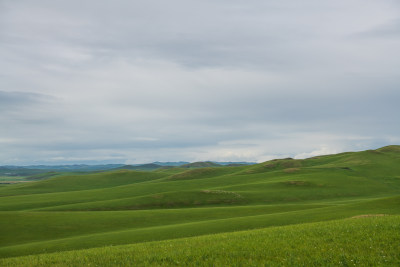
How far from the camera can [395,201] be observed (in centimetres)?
4769

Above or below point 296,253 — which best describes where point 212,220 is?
below

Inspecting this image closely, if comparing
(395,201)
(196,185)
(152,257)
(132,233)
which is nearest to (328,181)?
(196,185)

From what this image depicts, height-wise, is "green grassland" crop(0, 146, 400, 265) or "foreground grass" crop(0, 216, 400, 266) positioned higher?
"foreground grass" crop(0, 216, 400, 266)

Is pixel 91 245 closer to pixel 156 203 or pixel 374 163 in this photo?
pixel 156 203

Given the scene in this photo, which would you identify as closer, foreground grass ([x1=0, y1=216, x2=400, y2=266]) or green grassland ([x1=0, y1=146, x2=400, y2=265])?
foreground grass ([x1=0, y1=216, x2=400, y2=266])

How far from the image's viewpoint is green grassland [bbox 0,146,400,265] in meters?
16.2

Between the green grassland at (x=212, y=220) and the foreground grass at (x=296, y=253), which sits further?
the green grassland at (x=212, y=220)

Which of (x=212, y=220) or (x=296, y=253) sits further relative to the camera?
(x=212, y=220)

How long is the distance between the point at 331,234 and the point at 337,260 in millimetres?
5750

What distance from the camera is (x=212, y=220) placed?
47.7m

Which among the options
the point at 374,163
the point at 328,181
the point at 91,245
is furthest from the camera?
the point at 374,163

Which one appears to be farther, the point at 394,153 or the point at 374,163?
the point at 394,153

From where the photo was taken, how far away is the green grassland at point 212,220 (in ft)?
53.0

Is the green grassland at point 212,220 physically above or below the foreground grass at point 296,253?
below
